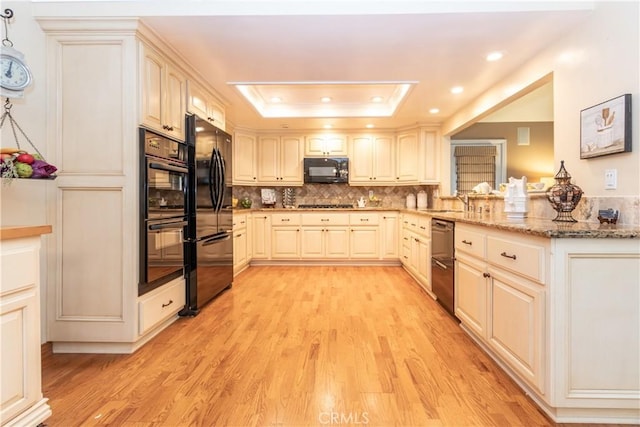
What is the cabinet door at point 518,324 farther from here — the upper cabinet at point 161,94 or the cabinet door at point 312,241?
the cabinet door at point 312,241

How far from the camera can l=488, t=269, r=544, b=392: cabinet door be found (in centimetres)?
156

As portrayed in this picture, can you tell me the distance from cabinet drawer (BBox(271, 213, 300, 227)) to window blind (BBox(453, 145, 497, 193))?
317 cm

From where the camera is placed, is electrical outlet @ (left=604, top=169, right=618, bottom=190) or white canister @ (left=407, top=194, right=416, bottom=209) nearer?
electrical outlet @ (left=604, top=169, right=618, bottom=190)

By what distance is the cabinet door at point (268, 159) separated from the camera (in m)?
5.43

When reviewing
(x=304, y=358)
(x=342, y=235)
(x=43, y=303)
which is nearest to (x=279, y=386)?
(x=304, y=358)

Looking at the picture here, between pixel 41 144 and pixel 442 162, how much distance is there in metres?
4.67

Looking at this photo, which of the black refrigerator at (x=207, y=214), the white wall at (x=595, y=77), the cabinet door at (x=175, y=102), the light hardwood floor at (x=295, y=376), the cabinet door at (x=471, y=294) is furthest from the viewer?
the black refrigerator at (x=207, y=214)

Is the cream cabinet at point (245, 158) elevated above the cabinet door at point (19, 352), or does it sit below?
above

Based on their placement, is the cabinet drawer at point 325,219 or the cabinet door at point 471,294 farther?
the cabinet drawer at point 325,219

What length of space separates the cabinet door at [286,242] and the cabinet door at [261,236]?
79 millimetres

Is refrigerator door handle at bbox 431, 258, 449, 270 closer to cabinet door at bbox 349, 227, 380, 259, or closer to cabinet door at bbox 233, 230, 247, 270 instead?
cabinet door at bbox 349, 227, 380, 259

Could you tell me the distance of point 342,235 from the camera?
5.08 metres

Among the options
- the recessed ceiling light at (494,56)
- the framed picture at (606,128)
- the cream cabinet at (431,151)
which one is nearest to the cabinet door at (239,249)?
the cream cabinet at (431,151)

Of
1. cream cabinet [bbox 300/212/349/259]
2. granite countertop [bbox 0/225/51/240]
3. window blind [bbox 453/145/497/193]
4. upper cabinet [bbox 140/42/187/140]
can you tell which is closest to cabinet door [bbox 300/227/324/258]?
cream cabinet [bbox 300/212/349/259]
